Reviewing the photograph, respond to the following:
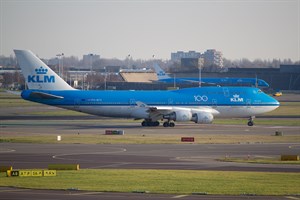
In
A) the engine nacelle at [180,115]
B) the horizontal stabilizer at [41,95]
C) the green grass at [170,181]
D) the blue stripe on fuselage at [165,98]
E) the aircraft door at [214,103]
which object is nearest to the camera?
the green grass at [170,181]

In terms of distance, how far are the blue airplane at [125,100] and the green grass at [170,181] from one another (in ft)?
124

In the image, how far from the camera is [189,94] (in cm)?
8044

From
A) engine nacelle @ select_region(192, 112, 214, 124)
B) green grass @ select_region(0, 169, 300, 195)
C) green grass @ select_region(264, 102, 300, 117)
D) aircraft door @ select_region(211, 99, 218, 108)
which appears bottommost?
green grass @ select_region(264, 102, 300, 117)

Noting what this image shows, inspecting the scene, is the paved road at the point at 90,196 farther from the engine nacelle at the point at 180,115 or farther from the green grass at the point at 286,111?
the green grass at the point at 286,111

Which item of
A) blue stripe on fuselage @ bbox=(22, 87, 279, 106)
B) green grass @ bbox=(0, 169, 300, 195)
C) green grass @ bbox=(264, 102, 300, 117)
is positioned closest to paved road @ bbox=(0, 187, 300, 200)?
green grass @ bbox=(0, 169, 300, 195)

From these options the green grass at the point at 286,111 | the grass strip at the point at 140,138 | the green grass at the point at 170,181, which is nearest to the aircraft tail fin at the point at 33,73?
the grass strip at the point at 140,138

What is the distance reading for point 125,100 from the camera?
78.6 m

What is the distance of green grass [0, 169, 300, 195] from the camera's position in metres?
33.5

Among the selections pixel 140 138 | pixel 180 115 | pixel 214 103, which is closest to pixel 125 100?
pixel 180 115

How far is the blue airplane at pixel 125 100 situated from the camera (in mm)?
78062

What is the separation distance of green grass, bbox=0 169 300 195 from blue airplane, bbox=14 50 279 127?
3766cm

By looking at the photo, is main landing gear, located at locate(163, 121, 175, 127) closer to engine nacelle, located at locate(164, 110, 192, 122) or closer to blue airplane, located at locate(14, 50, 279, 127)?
blue airplane, located at locate(14, 50, 279, 127)

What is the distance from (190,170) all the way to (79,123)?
4292cm

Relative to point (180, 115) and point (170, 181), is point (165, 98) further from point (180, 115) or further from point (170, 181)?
point (170, 181)
